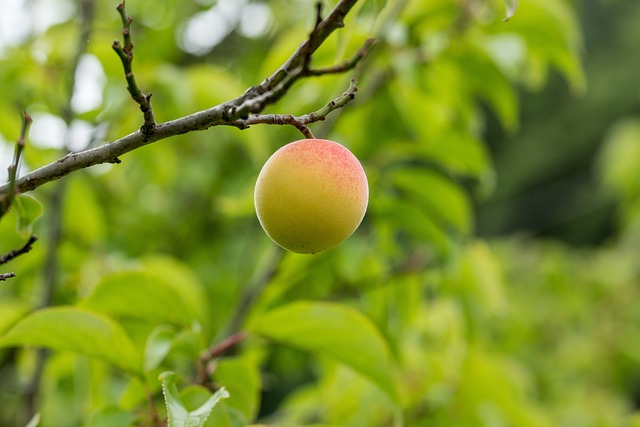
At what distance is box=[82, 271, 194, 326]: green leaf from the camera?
105 cm

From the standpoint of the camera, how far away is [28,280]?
6.25 ft

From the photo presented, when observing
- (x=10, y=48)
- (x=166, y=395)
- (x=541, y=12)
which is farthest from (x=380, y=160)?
(x=10, y=48)

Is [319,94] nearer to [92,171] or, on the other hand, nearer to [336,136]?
[336,136]

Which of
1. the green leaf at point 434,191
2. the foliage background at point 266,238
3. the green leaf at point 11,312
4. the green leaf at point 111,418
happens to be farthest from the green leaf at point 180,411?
the green leaf at point 434,191

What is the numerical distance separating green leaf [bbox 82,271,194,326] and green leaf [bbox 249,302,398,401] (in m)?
0.13

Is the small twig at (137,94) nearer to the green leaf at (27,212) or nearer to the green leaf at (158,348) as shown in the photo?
the green leaf at (27,212)

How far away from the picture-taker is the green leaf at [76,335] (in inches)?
34.4

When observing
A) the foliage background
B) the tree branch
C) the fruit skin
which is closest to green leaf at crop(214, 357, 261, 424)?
the foliage background

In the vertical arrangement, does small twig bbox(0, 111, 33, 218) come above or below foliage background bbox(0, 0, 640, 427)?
above

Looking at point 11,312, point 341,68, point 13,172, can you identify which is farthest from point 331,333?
point 11,312

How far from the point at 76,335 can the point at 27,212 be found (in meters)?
0.27

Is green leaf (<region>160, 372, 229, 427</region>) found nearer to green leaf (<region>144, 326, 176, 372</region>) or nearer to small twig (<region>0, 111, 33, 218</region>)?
green leaf (<region>144, 326, 176, 372</region>)

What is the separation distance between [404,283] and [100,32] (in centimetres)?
102

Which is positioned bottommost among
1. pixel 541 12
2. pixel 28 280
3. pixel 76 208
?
pixel 28 280
